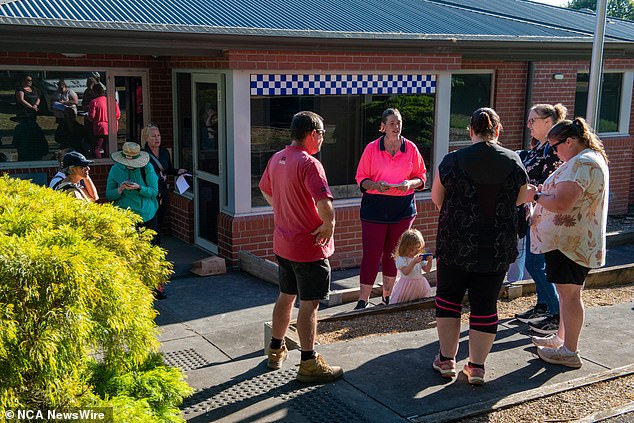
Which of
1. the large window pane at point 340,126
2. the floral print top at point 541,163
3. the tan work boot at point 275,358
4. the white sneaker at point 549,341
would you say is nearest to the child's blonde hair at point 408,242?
the floral print top at point 541,163

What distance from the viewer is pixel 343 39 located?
345 inches

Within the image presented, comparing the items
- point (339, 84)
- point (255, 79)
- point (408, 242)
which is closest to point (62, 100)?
point (255, 79)

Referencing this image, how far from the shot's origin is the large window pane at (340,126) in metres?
8.97

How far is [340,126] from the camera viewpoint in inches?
379

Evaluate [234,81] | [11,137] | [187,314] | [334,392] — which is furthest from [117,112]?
[334,392]

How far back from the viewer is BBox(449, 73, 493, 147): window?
1126 centimetres

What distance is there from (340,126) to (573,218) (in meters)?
4.72

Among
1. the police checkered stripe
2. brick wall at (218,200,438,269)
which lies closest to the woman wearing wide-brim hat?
brick wall at (218,200,438,269)

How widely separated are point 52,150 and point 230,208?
261 cm

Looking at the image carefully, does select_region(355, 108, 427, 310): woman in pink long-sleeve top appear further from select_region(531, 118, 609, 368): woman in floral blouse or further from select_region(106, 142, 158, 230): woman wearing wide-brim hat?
select_region(106, 142, 158, 230): woman wearing wide-brim hat

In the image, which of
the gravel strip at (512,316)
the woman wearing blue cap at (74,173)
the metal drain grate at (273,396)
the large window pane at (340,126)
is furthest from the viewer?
the large window pane at (340,126)

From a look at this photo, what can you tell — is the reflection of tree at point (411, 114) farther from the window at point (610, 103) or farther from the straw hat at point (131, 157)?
the window at point (610, 103)

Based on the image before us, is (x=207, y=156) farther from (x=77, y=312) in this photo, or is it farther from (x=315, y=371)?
(x=77, y=312)

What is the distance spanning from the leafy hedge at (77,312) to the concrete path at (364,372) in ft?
2.65
